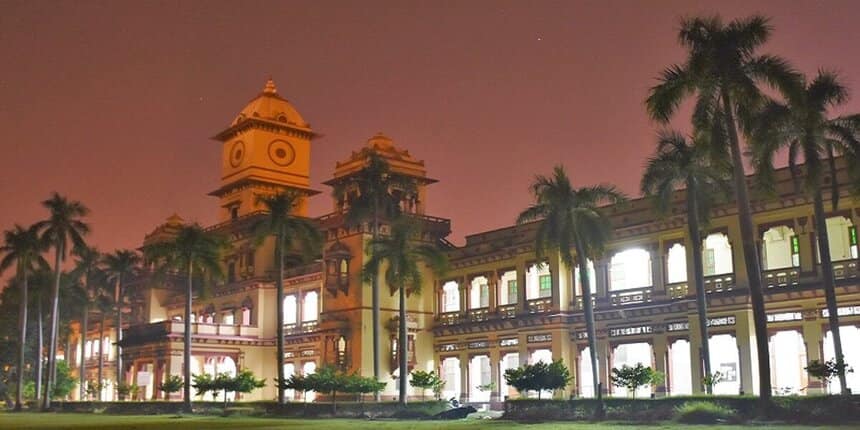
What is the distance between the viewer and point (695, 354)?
4794cm

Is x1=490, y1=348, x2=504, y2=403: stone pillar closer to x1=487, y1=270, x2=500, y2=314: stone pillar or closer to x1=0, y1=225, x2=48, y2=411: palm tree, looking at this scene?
x1=487, y1=270, x2=500, y2=314: stone pillar

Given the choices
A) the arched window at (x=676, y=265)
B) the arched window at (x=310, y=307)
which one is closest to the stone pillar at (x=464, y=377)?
the arched window at (x=310, y=307)

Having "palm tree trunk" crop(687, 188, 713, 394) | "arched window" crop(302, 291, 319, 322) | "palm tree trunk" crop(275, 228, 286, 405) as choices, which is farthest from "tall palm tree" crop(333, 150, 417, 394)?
"palm tree trunk" crop(687, 188, 713, 394)

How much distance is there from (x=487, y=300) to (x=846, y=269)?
26.5 meters

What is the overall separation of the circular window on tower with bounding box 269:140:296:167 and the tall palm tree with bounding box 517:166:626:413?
4455 cm

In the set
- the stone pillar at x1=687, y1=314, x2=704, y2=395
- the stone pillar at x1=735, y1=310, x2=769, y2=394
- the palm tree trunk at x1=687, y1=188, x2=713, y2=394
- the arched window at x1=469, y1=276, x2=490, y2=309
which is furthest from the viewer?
the arched window at x1=469, y1=276, x2=490, y2=309

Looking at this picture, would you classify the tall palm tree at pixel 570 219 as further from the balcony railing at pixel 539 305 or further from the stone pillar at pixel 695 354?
the balcony railing at pixel 539 305

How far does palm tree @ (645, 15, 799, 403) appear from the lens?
30.7 meters

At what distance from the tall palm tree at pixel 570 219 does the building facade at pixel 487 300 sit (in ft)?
10.8

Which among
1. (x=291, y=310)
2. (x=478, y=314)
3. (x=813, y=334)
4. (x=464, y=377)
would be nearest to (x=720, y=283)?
(x=813, y=334)

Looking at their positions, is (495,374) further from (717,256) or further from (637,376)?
(637,376)

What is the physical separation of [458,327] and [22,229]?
120 feet

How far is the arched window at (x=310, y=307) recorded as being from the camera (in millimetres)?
70438

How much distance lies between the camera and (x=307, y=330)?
230 ft
